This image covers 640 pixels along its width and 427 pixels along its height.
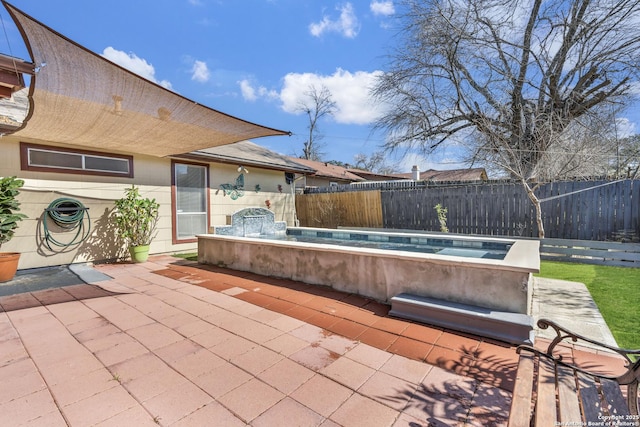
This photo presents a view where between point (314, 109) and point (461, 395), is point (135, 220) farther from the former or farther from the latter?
point (314, 109)

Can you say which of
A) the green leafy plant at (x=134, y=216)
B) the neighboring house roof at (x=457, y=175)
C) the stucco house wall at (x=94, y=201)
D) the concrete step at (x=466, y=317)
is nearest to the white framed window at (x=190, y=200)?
the stucco house wall at (x=94, y=201)

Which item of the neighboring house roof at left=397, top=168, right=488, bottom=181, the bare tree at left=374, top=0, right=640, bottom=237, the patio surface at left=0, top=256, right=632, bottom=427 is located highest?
the bare tree at left=374, top=0, right=640, bottom=237

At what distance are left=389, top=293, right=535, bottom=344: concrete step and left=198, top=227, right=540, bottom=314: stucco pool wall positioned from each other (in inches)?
5.9

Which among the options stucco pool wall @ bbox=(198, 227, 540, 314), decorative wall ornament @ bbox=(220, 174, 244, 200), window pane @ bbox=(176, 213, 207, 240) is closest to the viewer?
stucco pool wall @ bbox=(198, 227, 540, 314)

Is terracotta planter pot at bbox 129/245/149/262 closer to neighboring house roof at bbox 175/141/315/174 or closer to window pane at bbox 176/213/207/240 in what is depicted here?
window pane at bbox 176/213/207/240

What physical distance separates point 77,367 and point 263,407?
174 cm

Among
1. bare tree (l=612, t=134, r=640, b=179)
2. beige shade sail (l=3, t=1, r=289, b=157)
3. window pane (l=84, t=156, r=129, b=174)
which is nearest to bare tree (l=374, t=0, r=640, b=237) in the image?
bare tree (l=612, t=134, r=640, b=179)

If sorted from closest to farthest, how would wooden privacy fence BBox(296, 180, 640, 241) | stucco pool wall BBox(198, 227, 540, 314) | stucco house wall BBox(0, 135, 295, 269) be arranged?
1. stucco pool wall BBox(198, 227, 540, 314)
2. stucco house wall BBox(0, 135, 295, 269)
3. wooden privacy fence BBox(296, 180, 640, 241)

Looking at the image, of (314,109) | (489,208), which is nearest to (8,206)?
(489,208)

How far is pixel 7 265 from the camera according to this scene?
5.03 m

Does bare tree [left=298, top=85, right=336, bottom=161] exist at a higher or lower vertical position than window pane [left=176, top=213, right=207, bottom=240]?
higher

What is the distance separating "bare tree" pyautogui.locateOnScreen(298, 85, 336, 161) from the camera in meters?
28.3

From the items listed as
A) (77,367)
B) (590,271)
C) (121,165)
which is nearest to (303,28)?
(121,165)

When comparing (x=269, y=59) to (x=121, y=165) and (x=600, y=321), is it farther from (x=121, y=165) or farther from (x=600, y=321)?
(x=600, y=321)
